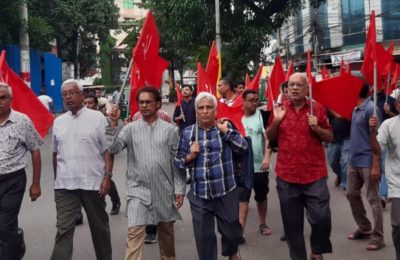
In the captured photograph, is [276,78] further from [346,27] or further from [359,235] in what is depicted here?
[346,27]

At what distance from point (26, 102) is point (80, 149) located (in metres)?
1.19

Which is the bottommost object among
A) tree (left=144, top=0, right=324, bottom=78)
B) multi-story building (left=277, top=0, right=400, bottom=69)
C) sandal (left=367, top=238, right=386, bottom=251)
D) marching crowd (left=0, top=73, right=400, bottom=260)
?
sandal (left=367, top=238, right=386, bottom=251)

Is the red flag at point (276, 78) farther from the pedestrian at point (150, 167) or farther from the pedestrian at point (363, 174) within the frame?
the pedestrian at point (150, 167)

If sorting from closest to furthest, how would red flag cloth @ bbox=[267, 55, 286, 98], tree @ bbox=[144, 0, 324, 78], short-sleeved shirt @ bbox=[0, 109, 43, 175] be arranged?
short-sleeved shirt @ bbox=[0, 109, 43, 175]
red flag cloth @ bbox=[267, 55, 286, 98]
tree @ bbox=[144, 0, 324, 78]

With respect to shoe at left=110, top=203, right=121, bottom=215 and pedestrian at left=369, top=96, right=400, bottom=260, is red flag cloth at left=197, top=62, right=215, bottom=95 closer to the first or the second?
pedestrian at left=369, top=96, right=400, bottom=260

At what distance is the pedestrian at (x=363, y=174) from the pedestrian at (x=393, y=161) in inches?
34.0

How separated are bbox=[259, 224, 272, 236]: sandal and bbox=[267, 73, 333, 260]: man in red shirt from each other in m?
1.39

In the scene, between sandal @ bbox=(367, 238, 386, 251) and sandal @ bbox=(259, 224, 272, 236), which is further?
sandal @ bbox=(259, 224, 272, 236)

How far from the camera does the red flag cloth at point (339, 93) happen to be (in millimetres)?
4961

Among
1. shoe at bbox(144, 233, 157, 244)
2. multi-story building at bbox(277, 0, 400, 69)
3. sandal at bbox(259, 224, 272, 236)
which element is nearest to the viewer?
shoe at bbox(144, 233, 157, 244)

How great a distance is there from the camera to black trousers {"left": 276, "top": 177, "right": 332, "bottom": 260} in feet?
14.8

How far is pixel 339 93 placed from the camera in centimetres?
505

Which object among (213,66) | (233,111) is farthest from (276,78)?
(233,111)

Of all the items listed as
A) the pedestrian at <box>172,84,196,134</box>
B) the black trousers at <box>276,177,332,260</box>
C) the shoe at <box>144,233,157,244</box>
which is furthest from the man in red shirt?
the pedestrian at <box>172,84,196,134</box>
